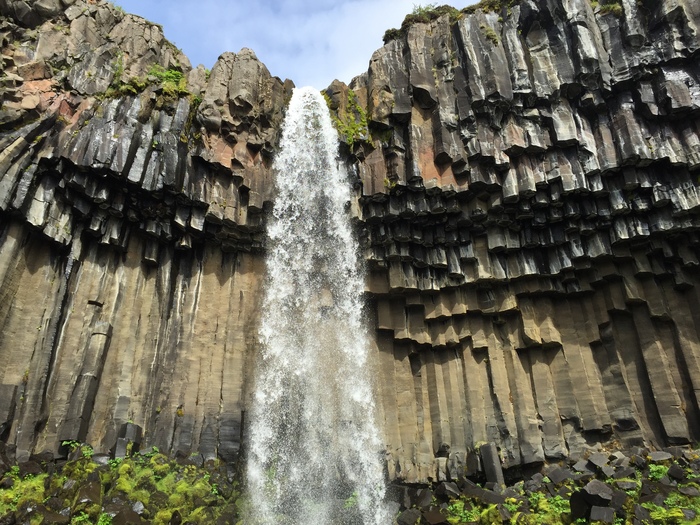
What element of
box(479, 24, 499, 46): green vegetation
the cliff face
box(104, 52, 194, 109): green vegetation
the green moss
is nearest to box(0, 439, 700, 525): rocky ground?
the green moss

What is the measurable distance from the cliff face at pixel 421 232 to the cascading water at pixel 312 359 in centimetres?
73

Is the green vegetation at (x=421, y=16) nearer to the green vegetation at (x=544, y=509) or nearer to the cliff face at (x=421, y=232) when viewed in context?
the cliff face at (x=421, y=232)

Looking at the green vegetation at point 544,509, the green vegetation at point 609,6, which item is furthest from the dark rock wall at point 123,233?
the green vegetation at point 609,6

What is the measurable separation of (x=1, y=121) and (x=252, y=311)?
8480mm

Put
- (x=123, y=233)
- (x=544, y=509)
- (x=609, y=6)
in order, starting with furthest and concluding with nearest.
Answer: (x=609, y=6) < (x=123, y=233) < (x=544, y=509)

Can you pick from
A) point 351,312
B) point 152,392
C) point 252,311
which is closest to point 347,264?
point 351,312

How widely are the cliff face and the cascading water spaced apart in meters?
0.73

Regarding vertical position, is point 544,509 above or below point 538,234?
below

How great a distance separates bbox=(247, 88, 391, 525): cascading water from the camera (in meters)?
13.6

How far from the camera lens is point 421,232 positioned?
15.8 meters

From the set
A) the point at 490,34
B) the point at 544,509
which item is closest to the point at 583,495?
the point at 544,509

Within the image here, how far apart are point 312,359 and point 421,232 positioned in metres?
5.18

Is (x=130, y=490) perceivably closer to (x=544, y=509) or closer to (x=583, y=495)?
(x=544, y=509)

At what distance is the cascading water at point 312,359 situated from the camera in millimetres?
13648
